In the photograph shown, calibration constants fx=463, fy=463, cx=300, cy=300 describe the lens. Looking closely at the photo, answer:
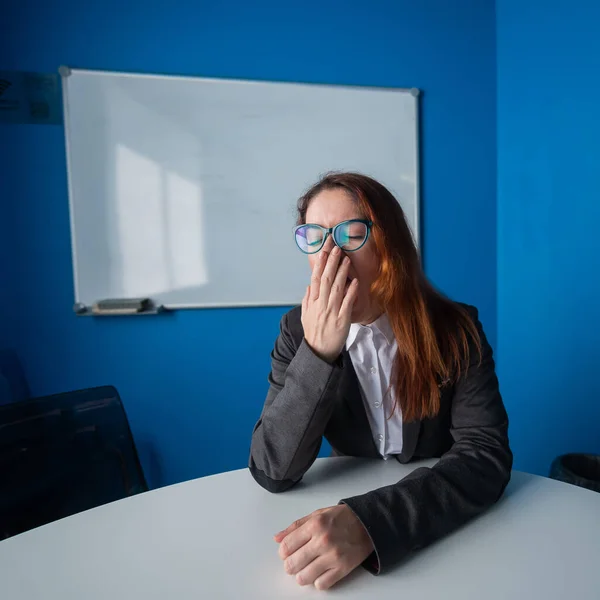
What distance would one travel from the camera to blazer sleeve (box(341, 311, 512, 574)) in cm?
61

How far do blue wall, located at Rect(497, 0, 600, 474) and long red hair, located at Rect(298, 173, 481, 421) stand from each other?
3.96ft

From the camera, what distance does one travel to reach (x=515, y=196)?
7.00ft

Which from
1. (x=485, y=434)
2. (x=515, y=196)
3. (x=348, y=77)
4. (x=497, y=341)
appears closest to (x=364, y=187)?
(x=485, y=434)

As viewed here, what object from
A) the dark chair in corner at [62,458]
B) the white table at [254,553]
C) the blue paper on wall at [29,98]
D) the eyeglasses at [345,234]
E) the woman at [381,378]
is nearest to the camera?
the white table at [254,553]

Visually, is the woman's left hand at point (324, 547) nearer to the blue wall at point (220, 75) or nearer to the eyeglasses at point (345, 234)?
the eyeglasses at point (345, 234)

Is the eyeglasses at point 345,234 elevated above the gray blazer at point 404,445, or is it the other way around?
the eyeglasses at point 345,234

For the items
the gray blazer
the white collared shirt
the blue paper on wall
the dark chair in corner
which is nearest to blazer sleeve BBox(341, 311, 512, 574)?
the gray blazer

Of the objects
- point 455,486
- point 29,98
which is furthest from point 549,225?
point 29,98

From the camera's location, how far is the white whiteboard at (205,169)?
1803 millimetres

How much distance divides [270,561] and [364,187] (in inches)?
25.8

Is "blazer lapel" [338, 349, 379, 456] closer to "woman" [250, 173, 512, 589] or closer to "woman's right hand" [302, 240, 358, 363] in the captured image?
"woman" [250, 173, 512, 589]

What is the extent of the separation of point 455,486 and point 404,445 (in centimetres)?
19

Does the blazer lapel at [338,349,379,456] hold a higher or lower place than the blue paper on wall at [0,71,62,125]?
lower

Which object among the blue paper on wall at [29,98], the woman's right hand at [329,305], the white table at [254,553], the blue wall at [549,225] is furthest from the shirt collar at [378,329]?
the blue paper on wall at [29,98]
